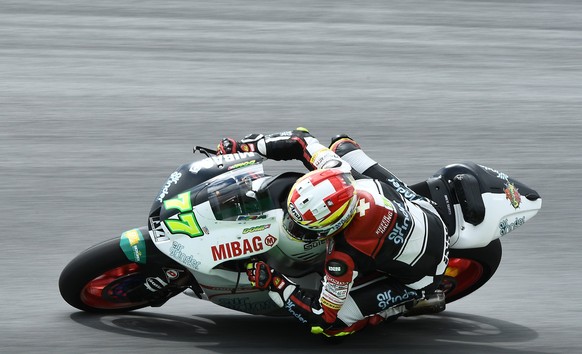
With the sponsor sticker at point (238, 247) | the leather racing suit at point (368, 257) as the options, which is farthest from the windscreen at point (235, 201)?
the leather racing suit at point (368, 257)

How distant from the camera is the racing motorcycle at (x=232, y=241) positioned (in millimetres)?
4504

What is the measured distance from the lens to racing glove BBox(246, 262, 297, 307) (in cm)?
453

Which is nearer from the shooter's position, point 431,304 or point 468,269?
point 431,304

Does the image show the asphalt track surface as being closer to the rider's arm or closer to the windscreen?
the windscreen

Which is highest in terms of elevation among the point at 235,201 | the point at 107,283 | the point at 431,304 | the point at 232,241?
the point at 235,201

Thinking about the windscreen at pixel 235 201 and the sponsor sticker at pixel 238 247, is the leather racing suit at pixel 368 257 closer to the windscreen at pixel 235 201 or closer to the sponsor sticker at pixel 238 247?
the sponsor sticker at pixel 238 247

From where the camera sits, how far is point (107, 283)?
486 centimetres

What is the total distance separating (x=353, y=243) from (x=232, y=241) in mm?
581

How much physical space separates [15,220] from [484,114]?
14.3 feet

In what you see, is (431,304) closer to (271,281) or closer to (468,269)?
(468,269)

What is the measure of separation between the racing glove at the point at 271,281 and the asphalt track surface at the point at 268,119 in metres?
0.37

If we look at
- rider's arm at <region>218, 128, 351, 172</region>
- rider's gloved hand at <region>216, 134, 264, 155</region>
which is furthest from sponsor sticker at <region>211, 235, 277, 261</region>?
rider's gloved hand at <region>216, 134, 264, 155</region>

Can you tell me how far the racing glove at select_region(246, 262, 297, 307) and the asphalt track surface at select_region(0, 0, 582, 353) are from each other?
368mm

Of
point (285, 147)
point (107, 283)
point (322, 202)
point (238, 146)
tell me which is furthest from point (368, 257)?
point (107, 283)
